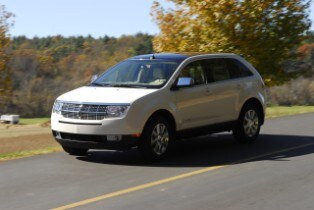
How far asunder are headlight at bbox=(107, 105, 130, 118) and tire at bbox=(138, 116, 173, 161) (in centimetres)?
49

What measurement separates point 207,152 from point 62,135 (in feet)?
8.76

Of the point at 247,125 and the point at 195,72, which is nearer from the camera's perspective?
the point at 195,72

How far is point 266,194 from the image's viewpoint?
727cm

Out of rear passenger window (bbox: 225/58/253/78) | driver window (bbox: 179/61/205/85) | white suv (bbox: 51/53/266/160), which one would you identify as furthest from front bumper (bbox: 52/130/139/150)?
rear passenger window (bbox: 225/58/253/78)

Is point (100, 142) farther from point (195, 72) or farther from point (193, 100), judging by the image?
point (195, 72)

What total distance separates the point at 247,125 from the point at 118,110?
3.54m

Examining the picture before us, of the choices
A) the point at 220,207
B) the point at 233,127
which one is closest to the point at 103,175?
the point at 220,207

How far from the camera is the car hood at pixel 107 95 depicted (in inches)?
364

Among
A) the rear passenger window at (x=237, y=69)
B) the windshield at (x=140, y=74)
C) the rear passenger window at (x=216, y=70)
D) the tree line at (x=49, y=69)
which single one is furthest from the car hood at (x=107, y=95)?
the tree line at (x=49, y=69)

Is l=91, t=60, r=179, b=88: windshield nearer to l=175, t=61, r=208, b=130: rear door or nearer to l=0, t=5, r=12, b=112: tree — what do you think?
l=175, t=61, r=208, b=130: rear door

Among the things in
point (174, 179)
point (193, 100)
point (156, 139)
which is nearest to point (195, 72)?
point (193, 100)

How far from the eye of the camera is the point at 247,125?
11.8m

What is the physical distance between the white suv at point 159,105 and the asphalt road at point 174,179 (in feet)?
1.37

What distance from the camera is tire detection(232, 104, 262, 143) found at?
1162 cm
